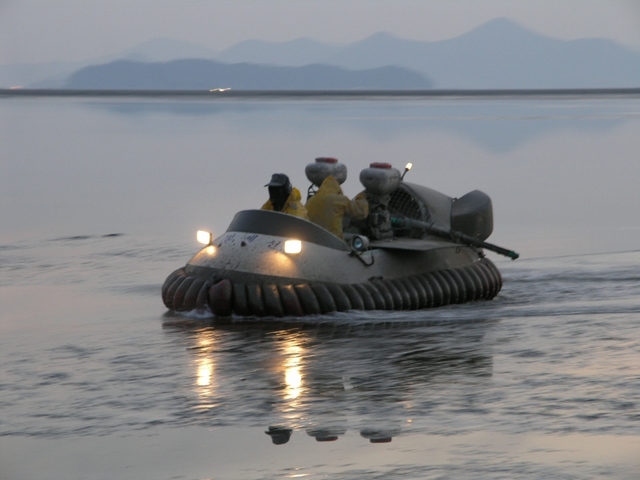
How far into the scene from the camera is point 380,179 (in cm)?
1117

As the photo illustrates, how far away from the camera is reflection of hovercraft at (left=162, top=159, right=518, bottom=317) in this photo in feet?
33.4

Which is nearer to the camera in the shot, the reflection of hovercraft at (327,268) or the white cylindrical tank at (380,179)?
the reflection of hovercraft at (327,268)

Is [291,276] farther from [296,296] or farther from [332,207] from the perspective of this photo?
[332,207]

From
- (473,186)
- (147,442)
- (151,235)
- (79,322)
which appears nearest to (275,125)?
(473,186)

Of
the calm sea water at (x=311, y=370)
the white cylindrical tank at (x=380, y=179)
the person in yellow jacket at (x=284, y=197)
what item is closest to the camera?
the calm sea water at (x=311, y=370)

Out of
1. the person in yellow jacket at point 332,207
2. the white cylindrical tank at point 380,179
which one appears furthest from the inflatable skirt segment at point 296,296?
the white cylindrical tank at point 380,179

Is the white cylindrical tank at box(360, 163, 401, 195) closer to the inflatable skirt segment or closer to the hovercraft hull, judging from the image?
the hovercraft hull

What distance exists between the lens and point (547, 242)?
1608 cm

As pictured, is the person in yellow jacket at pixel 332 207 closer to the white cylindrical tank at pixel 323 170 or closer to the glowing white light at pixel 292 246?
the white cylindrical tank at pixel 323 170

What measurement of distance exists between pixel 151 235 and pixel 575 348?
28.4 ft

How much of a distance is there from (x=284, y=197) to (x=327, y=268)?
0.76 m

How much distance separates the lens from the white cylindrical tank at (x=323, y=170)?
11508 mm

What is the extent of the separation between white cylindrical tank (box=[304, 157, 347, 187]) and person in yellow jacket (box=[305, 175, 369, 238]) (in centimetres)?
51

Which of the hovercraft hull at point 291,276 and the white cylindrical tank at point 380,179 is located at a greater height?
the white cylindrical tank at point 380,179
